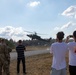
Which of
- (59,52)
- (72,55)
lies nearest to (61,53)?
(59,52)

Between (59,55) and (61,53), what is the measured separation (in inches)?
2.8

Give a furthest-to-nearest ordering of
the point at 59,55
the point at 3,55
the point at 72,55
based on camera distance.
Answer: the point at 3,55, the point at 72,55, the point at 59,55

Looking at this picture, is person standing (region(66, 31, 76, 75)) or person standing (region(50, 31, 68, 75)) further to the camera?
person standing (region(66, 31, 76, 75))

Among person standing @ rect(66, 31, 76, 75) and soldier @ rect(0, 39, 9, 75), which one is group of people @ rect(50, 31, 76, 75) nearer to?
person standing @ rect(66, 31, 76, 75)

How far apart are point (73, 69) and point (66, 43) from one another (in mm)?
647

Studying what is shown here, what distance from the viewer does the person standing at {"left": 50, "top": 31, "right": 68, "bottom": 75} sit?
7242mm

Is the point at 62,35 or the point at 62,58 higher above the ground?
the point at 62,35

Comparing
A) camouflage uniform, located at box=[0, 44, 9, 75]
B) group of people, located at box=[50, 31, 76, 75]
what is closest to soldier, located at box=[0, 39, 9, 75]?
camouflage uniform, located at box=[0, 44, 9, 75]

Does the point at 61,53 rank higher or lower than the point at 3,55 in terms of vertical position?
higher

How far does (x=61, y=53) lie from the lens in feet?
24.2

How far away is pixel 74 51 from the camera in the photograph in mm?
7465

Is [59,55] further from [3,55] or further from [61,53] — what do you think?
[3,55]

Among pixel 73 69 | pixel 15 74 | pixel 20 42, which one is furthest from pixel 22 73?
pixel 73 69

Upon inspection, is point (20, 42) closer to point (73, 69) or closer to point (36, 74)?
point (36, 74)
